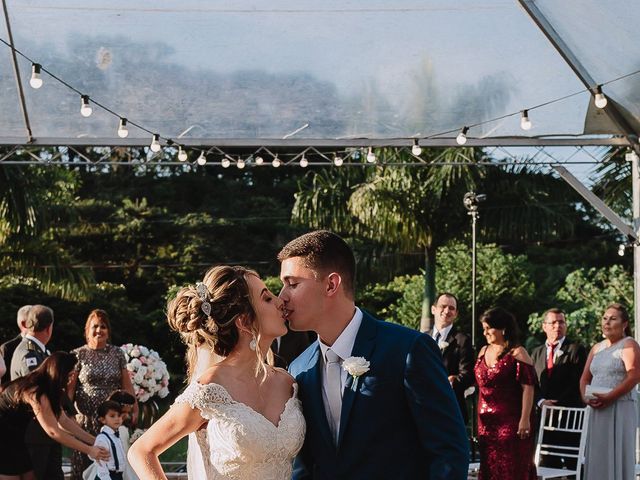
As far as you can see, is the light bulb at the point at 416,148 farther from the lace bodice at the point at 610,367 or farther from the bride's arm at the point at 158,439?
the bride's arm at the point at 158,439

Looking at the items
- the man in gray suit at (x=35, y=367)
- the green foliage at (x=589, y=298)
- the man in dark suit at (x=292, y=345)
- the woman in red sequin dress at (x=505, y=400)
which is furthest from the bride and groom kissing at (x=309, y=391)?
the green foliage at (x=589, y=298)

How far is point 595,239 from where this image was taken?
22531 millimetres

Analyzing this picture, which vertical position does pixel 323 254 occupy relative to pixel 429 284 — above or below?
below

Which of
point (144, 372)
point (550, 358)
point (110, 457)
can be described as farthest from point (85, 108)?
point (550, 358)

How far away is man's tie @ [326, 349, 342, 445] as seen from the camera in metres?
2.99

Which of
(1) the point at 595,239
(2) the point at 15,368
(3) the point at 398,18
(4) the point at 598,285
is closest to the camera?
(2) the point at 15,368

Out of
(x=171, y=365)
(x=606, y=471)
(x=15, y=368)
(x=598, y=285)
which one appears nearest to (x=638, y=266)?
(x=606, y=471)

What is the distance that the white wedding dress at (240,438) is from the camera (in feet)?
10.3

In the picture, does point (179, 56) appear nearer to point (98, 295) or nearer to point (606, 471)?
point (606, 471)

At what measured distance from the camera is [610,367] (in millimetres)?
8078

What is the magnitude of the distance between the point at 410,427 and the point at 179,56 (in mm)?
7006

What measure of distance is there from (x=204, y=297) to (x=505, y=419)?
493 cm

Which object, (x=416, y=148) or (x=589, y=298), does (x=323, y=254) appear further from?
(x=589, y=298)

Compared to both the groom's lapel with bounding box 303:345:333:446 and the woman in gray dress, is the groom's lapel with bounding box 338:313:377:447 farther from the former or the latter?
the woman in gray dress
